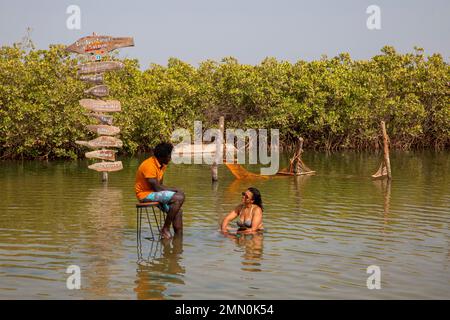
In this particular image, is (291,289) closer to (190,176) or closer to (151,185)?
(151,185)

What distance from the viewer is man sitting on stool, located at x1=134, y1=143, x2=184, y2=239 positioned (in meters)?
12.5

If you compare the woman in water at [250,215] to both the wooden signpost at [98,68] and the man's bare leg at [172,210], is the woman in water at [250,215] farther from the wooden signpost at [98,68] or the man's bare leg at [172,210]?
the wooden signpost at [98,68]

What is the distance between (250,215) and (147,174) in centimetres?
211

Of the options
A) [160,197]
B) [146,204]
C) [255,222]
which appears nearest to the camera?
[146,204]

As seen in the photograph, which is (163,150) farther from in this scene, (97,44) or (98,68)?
(97,44)

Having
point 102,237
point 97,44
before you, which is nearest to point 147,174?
point 102,237

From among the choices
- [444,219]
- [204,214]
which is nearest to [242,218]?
[204,214]

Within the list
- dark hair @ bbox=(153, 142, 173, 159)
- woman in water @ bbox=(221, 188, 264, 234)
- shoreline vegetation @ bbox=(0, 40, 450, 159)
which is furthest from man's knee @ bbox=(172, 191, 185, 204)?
shoreline vegetation @ bbox=(0, 40, 450, 159)

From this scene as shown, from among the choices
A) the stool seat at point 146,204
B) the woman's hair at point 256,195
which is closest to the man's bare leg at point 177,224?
the stool seat at point 146,204

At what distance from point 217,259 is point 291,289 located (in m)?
1.91

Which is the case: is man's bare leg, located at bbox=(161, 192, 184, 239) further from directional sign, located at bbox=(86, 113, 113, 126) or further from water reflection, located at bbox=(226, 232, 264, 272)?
directional sign, located at bbox=(86, 113, 113, 126)

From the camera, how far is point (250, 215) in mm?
13570

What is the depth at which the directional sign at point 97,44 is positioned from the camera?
73.7ft

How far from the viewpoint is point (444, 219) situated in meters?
15.9
